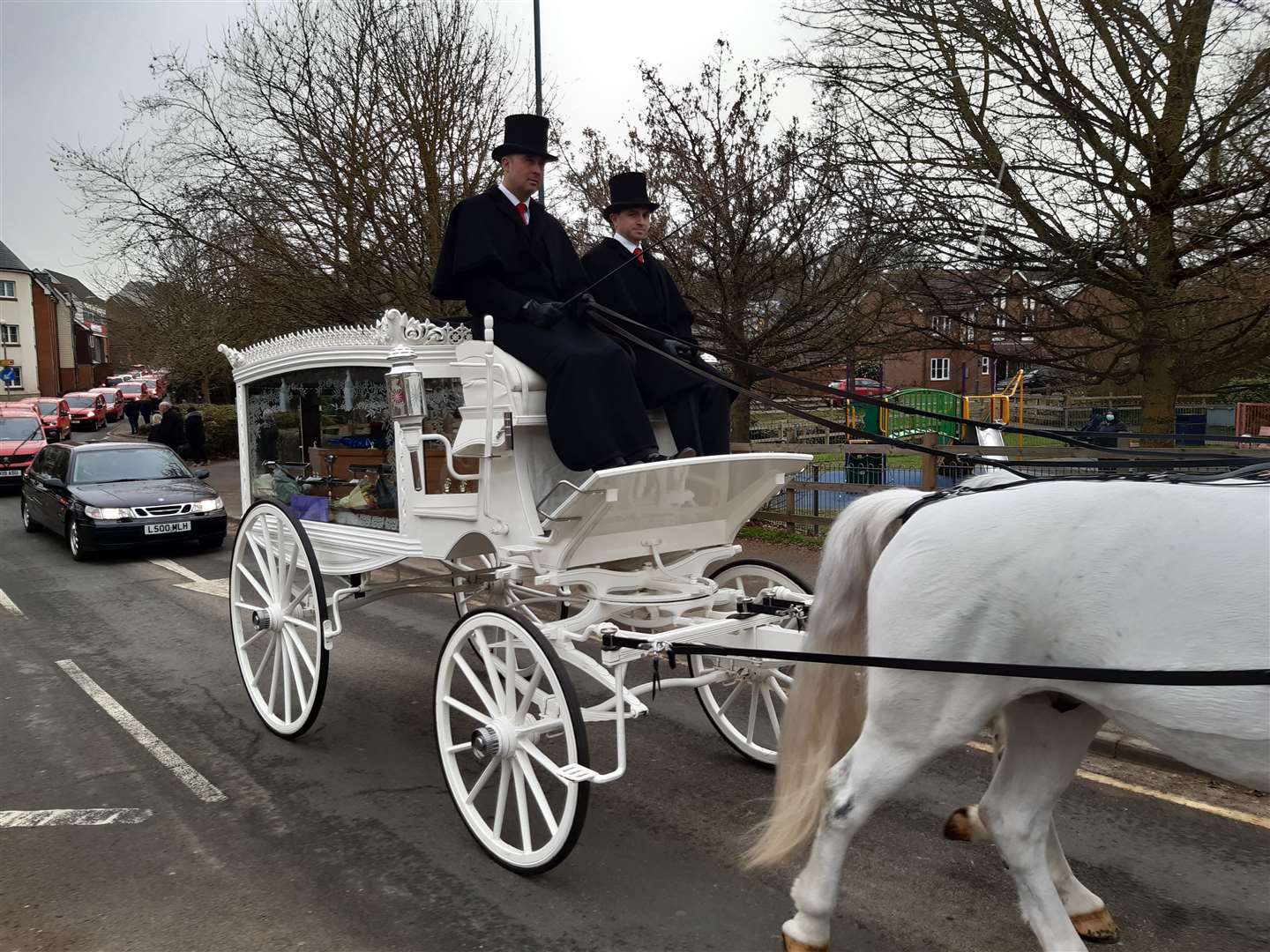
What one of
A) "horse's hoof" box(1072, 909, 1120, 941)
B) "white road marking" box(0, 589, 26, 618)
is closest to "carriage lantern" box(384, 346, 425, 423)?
"horse's hoof" box(1072, 909, 1120, 941)

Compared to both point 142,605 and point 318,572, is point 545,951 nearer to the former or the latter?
point 318,572

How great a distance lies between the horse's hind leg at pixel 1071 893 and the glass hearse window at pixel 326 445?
2.96 m

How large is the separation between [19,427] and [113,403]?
27593 millimetres

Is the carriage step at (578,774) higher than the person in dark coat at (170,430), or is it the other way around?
the person in dark coat at (170,430)

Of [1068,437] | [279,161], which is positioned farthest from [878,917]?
[279,161]

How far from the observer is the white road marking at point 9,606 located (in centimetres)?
838

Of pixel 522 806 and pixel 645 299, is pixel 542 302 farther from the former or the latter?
pixel 522 806

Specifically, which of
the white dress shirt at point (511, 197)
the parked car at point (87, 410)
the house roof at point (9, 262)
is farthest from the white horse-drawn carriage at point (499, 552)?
the house roof at point (9, 262)

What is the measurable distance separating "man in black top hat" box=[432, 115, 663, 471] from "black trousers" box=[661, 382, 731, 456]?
437 millimetres

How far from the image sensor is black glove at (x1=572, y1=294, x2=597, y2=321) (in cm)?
421

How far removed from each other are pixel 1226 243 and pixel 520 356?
630 centimetres

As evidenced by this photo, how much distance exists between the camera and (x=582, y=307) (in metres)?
4.26

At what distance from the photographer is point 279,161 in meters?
12.9

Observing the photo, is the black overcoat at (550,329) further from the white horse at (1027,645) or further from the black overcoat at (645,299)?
the white horse at (1027,645)
